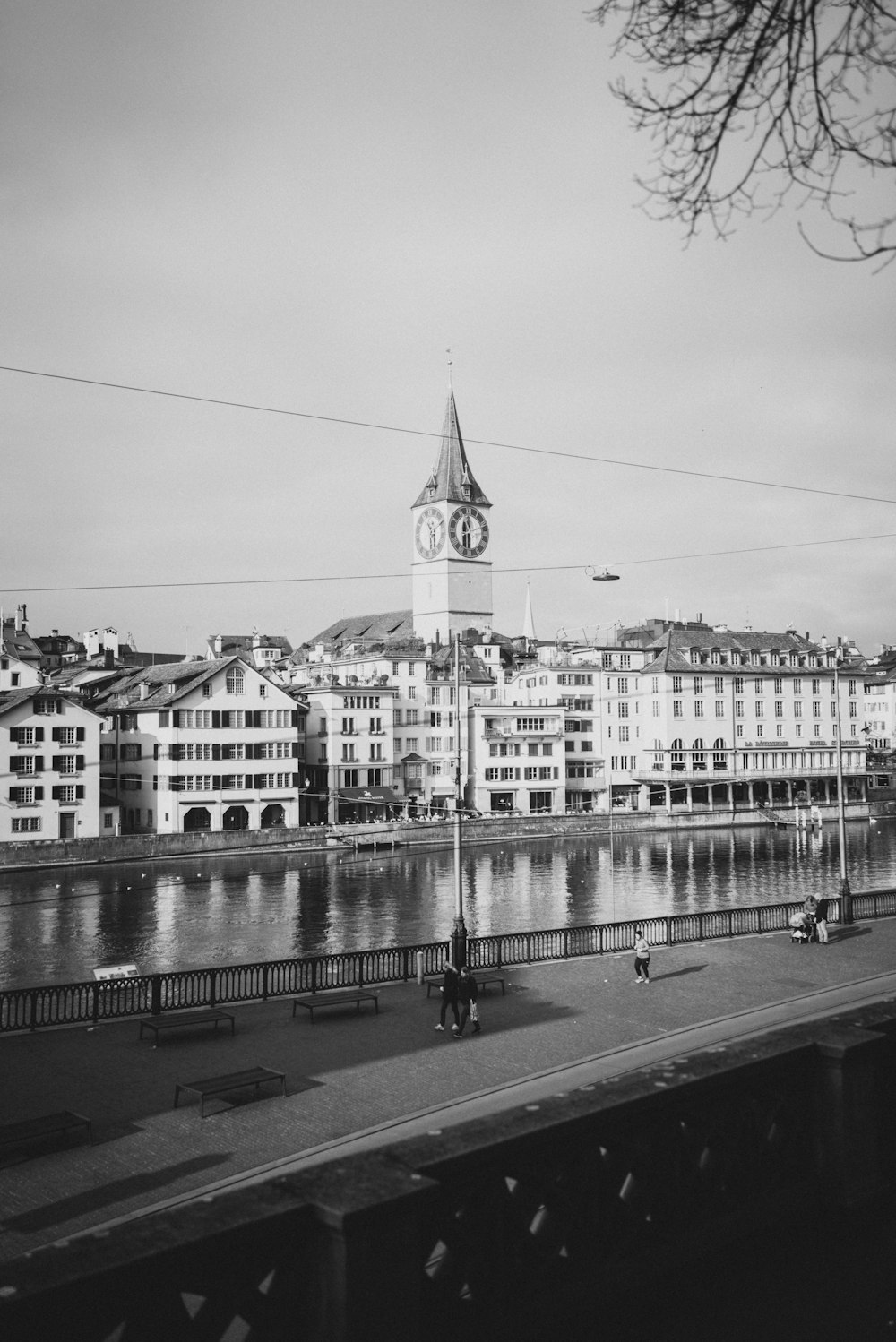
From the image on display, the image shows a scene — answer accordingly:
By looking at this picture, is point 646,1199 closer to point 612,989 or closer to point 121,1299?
point 121,1299

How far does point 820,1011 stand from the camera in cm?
2002

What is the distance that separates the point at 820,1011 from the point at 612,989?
16.0 ft

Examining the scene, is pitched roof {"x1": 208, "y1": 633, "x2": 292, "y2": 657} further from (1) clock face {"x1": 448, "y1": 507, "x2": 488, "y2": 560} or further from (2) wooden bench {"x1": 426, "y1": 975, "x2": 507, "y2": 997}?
(2) wooden bench {"x1": 426, "y1": 975, "x2": 507, "y2": 997}

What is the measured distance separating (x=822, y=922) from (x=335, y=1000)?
47.6ft

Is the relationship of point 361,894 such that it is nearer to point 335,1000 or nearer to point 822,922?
point 822,922

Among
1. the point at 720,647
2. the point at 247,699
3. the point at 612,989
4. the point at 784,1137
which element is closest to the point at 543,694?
the point at 720,647

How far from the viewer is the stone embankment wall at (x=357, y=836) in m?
67.0

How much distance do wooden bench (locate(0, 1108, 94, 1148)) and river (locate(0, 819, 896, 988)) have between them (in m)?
22.4

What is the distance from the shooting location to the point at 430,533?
144 metres

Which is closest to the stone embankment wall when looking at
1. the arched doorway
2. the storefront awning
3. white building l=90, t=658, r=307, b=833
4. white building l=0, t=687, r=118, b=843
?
white building l=0, t=687, r=118, b=843

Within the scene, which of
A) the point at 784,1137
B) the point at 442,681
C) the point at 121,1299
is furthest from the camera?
the point at 442,681

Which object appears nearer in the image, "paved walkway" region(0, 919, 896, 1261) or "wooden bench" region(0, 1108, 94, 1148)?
"paved walkway" region(0, 919, 896, 1261)

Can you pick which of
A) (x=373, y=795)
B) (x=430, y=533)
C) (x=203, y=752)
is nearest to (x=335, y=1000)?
A: (x=203, y=752)

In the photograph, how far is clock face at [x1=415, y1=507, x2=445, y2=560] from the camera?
464 feet
